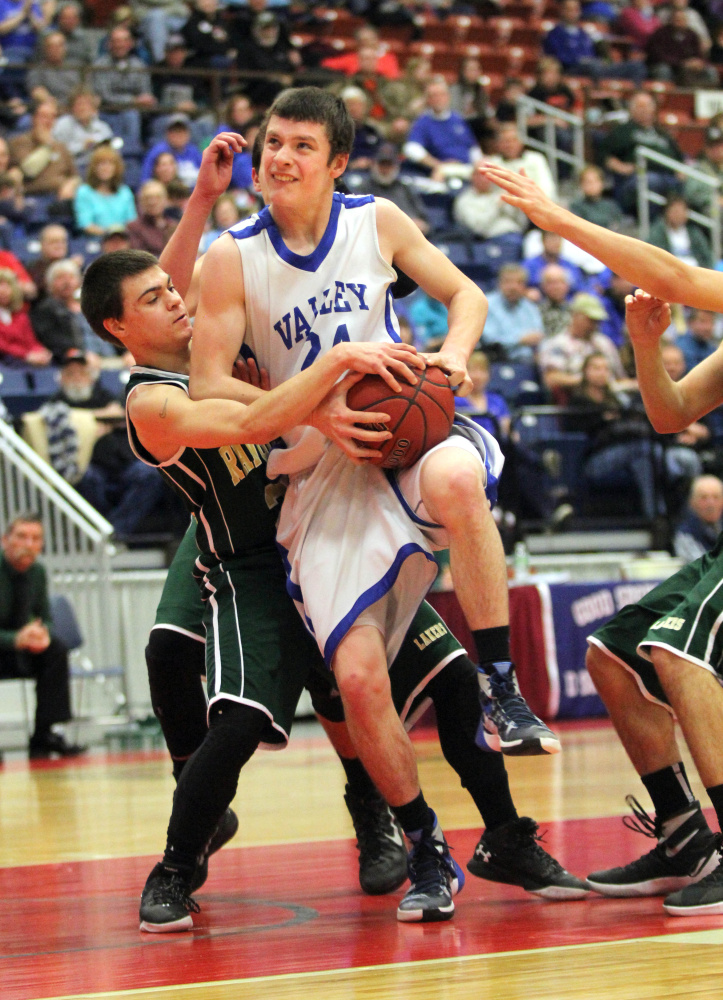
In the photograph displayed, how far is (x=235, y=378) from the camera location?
3.79 m

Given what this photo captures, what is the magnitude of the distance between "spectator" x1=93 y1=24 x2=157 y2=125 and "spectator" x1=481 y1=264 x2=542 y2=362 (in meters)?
3.72

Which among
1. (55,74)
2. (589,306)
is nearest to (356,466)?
(589,306)

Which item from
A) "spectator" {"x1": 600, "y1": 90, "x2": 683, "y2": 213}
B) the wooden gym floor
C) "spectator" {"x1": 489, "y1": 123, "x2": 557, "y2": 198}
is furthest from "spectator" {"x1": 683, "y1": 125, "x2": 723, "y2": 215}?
the wooden gym floor

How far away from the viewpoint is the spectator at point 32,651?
8.79 metres

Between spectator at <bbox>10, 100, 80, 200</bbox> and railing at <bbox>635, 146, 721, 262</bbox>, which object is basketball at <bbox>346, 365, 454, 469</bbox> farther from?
railing at <bbox>635, 146, 721, 262</bbox>

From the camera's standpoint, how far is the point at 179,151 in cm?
1268

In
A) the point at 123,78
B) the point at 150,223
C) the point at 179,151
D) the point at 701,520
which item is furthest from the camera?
the point at 123,78

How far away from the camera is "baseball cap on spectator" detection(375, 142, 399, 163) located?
12860mm

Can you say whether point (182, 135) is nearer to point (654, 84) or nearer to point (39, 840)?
point (654, 84)

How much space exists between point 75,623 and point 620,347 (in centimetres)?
550

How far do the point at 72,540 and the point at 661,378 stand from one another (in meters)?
6.05

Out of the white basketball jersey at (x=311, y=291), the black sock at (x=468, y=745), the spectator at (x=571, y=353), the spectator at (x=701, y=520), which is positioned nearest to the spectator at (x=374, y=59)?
the spectator at (x=571, y=353)

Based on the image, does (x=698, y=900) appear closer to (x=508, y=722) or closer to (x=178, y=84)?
(x=508, y=722)

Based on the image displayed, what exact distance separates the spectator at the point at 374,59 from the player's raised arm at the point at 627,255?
447 inches
